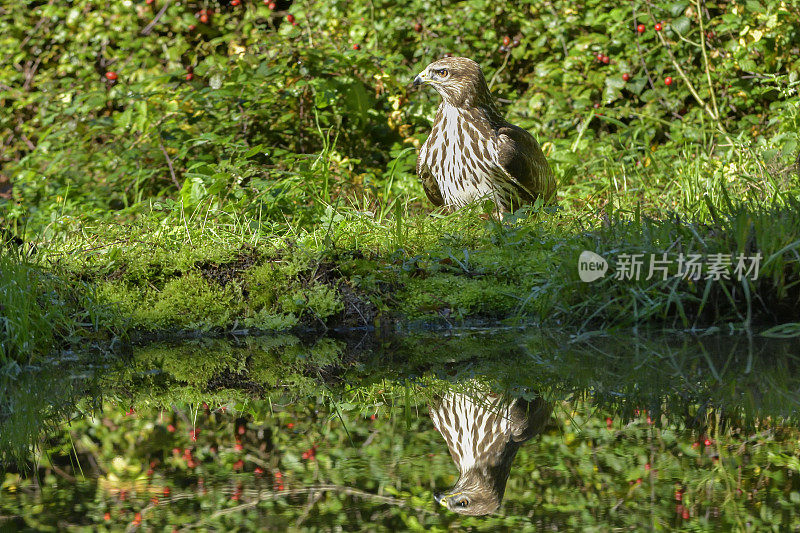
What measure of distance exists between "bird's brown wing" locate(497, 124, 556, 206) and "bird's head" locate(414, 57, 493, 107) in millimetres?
236

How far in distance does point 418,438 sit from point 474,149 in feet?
9.20

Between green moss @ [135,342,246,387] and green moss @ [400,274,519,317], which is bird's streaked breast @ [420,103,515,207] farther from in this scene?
green moss @ [135,342,246,387]

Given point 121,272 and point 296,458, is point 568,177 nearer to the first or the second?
point 121,272

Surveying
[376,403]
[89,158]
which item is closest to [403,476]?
[376,403]

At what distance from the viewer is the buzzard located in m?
5.41

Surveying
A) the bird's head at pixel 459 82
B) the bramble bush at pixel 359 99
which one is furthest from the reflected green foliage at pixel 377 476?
the bramble bush at pixel 359 99

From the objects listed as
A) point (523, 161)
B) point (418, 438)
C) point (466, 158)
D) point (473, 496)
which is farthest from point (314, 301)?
point (473, 496)

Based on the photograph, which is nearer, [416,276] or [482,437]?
[482,437]

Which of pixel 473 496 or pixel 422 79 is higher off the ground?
pixel 422 79

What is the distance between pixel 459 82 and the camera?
18.0 ft

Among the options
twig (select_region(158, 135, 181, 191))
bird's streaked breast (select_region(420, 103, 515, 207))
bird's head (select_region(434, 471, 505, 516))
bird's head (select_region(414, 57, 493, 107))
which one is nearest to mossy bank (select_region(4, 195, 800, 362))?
bird's streaked breast (select_region(420, 103, 515, 207))

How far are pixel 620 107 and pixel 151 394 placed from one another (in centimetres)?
517

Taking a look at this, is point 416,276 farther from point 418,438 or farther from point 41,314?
point 418,438

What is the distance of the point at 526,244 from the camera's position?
16.9ft
